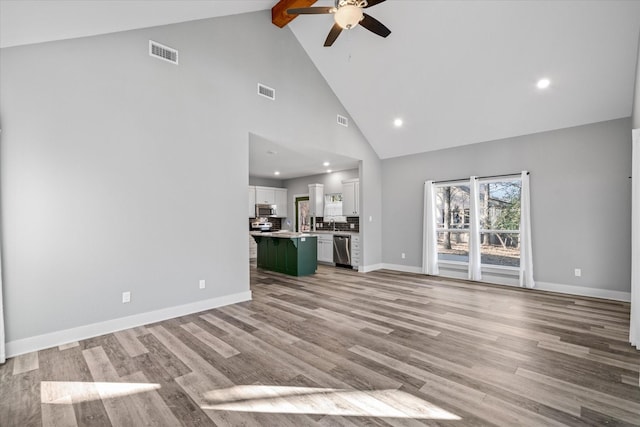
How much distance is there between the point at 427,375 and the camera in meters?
2.37

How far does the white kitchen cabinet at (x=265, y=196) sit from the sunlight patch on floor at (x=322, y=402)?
7.78 meters

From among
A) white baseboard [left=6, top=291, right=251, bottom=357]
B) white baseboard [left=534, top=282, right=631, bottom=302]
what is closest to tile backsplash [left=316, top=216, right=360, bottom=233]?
white baseboard [left=534, top=282, right=631, bottom=302]

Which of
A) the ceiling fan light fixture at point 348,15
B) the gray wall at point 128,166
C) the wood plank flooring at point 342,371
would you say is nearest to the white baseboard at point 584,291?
the wood plank flooring at point 342,371

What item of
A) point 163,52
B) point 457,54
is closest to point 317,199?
point 457,54

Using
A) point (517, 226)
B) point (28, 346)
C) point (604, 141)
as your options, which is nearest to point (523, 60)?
point (604, 141)

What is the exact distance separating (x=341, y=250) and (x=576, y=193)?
15.7 ft

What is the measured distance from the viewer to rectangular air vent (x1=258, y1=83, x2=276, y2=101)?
471 centimetres

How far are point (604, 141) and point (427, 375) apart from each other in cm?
501

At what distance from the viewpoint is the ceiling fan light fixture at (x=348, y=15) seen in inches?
115

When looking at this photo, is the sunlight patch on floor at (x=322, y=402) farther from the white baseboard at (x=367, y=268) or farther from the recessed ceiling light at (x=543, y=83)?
the recessed ceiling light at (x=543, y=83)

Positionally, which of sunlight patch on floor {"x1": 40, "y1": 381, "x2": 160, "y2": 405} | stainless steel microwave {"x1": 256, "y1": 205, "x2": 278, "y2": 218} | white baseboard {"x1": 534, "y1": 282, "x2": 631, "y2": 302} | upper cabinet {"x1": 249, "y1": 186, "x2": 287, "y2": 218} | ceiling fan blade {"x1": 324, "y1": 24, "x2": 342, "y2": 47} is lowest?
sunlight patch on floor {"x1": 40, "y1": 381, "x2": 160, "y2": 405}

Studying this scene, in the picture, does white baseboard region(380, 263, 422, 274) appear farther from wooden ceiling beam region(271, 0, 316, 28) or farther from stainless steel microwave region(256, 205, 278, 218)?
wooden ceiling beam region(271, 0, 316, 28)

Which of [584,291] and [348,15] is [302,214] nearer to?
[584,291]

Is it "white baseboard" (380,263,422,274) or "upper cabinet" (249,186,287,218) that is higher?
"upper cabinet" (249,186,287,218)
